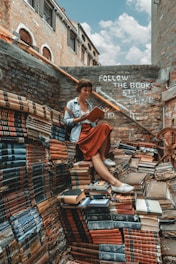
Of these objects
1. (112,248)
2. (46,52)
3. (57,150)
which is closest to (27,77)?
(57,150)

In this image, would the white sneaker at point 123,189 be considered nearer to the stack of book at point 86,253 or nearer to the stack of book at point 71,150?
the stack of book at point 86,253

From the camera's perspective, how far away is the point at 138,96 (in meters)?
6.51

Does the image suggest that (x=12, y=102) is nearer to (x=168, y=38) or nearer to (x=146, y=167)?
(x=146, y=167)

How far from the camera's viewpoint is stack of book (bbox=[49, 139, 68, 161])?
267cm

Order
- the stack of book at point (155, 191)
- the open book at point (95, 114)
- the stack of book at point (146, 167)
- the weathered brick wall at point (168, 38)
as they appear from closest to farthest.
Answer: the stack of book at point (155, 191) → the open book at point (95, 114) → the stack of book at point (146, 167) → the weathered brick wall at point (168, 38)

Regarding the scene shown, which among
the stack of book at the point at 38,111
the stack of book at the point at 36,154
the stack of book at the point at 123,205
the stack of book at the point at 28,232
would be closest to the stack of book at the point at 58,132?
the stack of book at the point at 38,111

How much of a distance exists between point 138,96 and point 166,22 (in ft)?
7.25

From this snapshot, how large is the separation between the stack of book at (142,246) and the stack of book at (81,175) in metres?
0.87

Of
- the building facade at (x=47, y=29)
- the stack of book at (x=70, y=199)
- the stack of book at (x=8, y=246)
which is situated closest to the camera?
the stack of book at (x=8, y=246)

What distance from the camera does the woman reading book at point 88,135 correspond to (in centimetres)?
278

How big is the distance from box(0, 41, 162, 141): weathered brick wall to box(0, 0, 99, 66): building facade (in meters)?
5.72

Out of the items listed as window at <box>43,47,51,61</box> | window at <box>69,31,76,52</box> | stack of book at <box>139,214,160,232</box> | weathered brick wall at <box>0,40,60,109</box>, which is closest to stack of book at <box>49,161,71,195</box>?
stack of book at <box>139,214,160,232</box>

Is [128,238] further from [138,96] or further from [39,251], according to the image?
[138,96]

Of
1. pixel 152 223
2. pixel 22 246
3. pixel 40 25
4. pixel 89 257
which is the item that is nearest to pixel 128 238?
pixel 152 223
